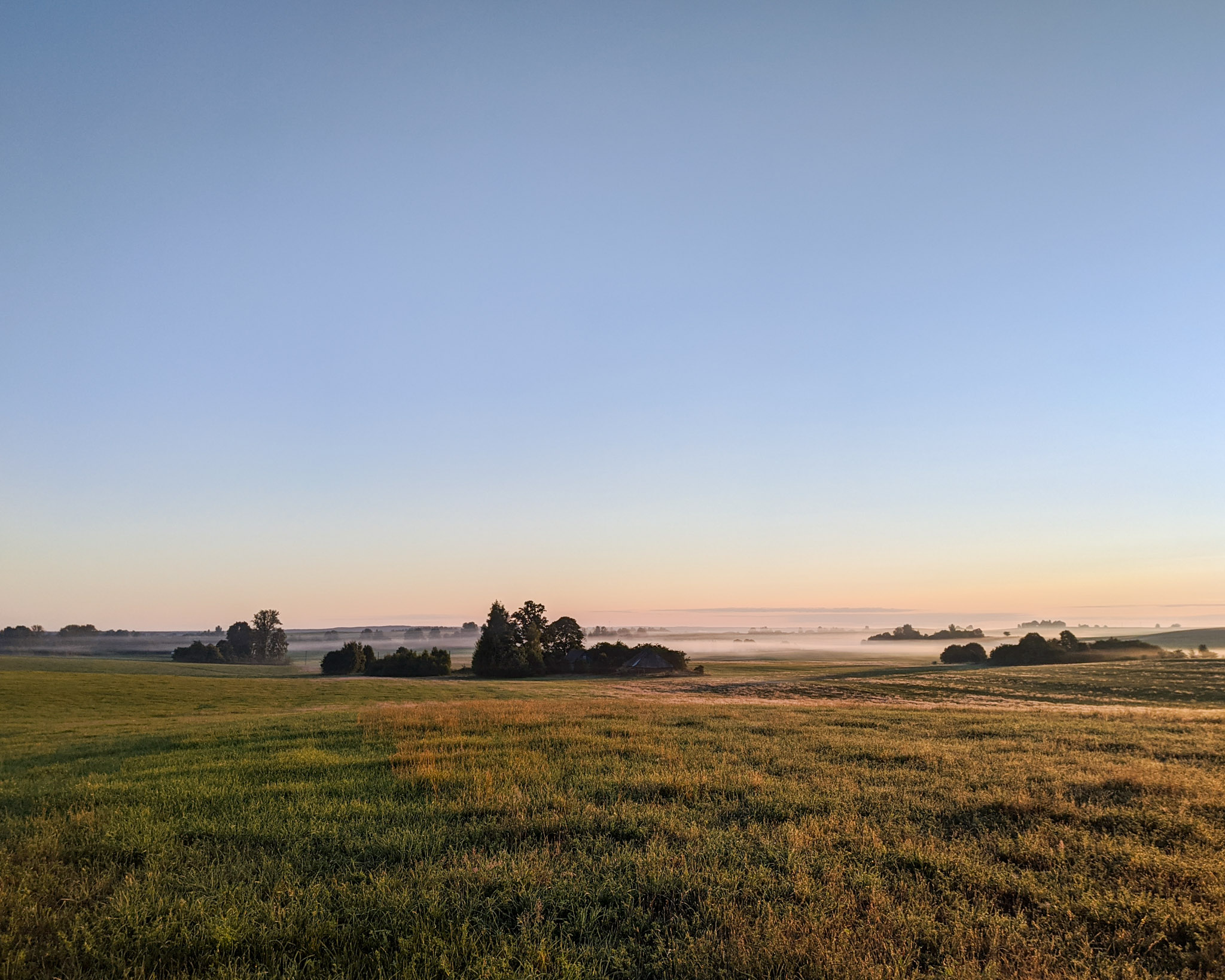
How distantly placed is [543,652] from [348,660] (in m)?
32.5

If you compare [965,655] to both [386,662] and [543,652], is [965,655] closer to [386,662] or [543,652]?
[543,652]

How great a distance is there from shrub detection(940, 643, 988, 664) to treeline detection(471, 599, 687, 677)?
43478 mm

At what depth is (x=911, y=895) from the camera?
5582 millimetres

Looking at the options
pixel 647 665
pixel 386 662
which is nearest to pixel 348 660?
pixel 386 662

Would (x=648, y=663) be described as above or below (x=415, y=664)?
above

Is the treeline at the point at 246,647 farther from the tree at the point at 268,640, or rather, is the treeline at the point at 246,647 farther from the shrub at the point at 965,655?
the shrub at the point at 965,655

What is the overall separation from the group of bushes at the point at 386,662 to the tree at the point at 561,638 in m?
15.1

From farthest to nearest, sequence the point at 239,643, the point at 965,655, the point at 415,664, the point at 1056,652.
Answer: the point at 239,643
the point at 965,655
the point at 415,664
the point at 1056,652

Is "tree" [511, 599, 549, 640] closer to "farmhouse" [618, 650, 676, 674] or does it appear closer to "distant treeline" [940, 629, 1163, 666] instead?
"farmhouse" [618, 650, 676, 674]

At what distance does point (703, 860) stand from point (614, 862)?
957mm

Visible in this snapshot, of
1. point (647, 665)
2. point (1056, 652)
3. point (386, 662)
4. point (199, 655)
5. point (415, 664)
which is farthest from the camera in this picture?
point (199, 655)

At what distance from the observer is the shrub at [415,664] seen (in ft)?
290

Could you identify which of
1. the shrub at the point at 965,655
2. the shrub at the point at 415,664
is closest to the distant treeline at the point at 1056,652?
the shrub at the point at 965,655

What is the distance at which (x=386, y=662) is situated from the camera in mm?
91812
